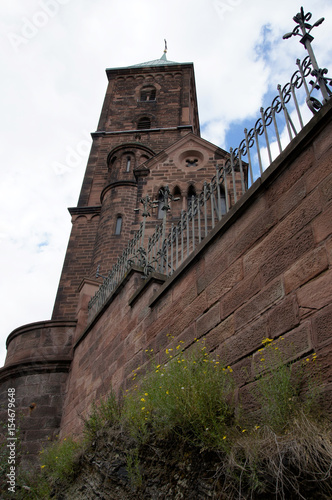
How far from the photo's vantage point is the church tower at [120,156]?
15898mm

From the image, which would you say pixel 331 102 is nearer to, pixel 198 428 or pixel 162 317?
pixel 198 428

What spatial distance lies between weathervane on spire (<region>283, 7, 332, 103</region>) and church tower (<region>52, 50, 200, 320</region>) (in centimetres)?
1036

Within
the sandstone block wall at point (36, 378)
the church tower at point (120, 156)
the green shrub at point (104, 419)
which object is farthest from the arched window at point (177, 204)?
the green shrub at point (104, 419)

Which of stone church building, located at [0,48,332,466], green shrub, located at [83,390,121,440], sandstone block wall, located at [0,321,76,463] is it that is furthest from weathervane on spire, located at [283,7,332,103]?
sandstone block wall, located at [0,321,76,463]

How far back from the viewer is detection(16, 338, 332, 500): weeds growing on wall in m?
2.51

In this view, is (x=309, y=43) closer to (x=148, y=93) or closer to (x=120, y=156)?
(x=120, y=156)

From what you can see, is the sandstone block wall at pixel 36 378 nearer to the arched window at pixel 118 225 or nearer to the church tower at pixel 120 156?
the church tower at pixel 120 156

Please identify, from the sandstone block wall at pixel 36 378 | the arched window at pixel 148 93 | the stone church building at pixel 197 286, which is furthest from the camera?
the arched window at pixel 148 93

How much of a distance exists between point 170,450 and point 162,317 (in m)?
2.21

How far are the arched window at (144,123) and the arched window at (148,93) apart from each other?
2.78 metres

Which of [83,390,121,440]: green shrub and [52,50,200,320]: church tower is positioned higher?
[52,50,200,320]: church tower

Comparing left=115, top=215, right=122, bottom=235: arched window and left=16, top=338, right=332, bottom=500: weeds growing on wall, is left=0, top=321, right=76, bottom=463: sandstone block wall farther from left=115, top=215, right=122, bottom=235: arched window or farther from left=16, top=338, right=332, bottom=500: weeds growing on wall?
left=115, top=215, right=122, bottom=235: arched window

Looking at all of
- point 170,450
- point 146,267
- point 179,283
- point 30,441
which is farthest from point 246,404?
point 30,441

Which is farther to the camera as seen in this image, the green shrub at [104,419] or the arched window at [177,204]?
the arched window at [177,204]
